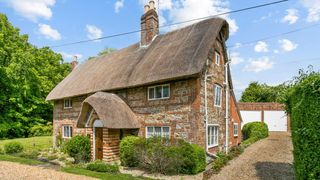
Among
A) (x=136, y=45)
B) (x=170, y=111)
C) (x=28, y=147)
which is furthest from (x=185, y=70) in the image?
(x=28, y=147)

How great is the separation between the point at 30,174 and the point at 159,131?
646 cm

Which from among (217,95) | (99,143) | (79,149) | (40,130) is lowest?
(40,130)

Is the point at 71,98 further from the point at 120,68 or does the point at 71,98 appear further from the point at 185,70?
the point at 185,70

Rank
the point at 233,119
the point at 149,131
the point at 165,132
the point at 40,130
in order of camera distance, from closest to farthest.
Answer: the point at 165,132 < the point at 149,131 < the point at 233,119 < the point at 40,130

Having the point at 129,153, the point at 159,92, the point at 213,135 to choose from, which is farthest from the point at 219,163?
the point at 159,92

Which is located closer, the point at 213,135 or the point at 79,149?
the point at 79,149

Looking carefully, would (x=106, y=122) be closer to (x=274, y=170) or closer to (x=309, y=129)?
(x=274, y=170)

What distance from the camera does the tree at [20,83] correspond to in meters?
30.0

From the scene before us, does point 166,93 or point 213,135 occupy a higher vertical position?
point 166,93

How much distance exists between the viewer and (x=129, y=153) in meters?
12.8

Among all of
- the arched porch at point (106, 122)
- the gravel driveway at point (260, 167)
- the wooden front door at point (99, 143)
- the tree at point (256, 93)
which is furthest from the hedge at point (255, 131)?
→ the tree at point (256, 93)

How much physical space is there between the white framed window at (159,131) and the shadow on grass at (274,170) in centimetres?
462

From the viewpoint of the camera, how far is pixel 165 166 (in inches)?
446

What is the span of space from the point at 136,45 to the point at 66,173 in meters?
11.7
